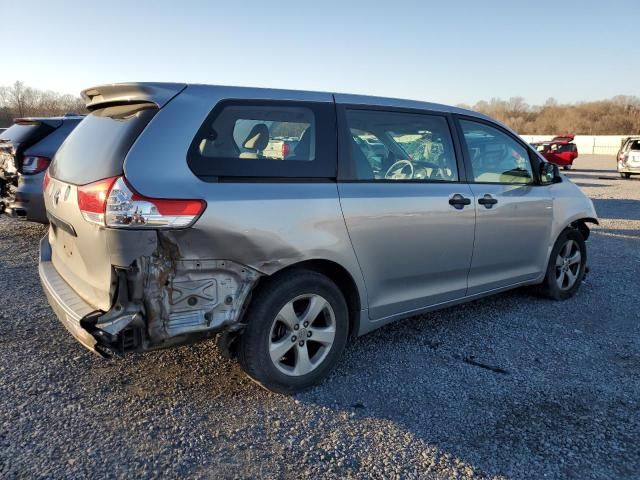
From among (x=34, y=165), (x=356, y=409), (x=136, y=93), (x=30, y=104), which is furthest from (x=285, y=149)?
(x=30, y=104)

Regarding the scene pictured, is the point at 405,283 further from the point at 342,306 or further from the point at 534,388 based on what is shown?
the point at 534,388

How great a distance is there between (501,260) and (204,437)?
287 centimetres

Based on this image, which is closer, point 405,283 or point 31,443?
point 31,443

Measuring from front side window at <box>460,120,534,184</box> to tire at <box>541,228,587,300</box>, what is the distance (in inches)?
33.0

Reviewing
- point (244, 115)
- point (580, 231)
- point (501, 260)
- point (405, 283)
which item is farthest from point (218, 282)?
point (580, 231)

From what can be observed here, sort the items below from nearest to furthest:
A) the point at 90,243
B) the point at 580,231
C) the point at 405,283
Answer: the point at 90,243 → the point at 405,283 → the point at 580,231

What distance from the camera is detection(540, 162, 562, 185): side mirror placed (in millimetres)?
4883

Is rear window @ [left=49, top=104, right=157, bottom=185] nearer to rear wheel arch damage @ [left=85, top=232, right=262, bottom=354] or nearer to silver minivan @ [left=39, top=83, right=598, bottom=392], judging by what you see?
silver minivan @ [left=39, top=83, right=598, bottom=392]

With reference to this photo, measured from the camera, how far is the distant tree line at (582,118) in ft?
225

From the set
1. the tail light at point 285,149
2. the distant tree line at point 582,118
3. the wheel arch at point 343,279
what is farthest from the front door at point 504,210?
the distant tree line at point 582,118

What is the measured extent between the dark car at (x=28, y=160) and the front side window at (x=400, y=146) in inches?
173

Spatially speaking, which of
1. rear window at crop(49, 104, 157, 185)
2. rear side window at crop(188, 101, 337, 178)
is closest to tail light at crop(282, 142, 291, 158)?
rear side window at crop(188, 101, 337, 178)

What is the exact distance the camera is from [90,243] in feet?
9.25

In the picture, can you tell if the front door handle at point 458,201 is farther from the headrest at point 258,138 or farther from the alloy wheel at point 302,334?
the headrest at point 258,138
